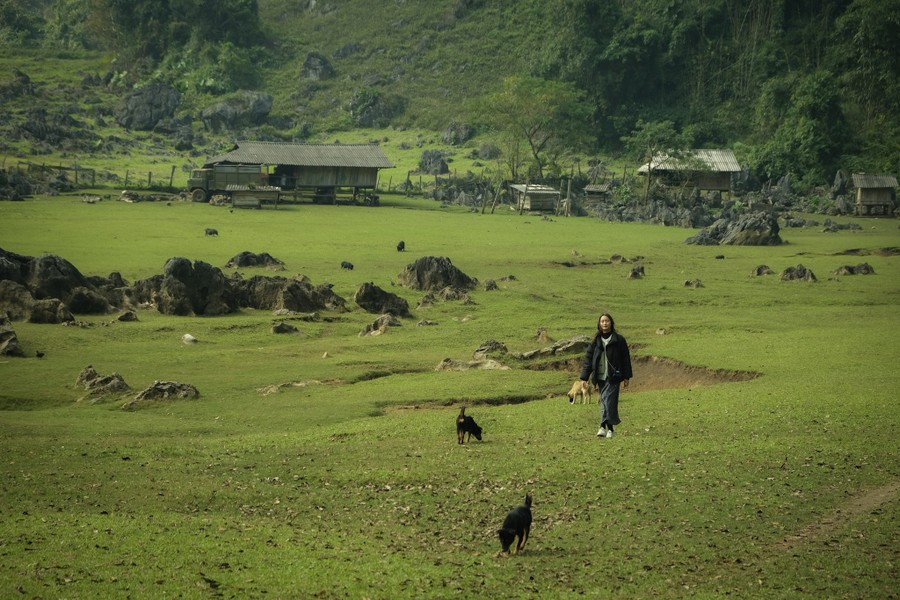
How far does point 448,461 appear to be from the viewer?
19.4 metres

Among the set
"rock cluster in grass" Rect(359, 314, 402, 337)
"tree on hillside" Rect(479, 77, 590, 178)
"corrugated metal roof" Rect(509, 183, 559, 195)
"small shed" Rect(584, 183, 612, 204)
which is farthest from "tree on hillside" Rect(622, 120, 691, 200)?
"rock cluster in grass" Rect(359, 314, 402, 337)

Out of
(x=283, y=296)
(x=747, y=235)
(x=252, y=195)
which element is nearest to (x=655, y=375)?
(x=283, y=296)

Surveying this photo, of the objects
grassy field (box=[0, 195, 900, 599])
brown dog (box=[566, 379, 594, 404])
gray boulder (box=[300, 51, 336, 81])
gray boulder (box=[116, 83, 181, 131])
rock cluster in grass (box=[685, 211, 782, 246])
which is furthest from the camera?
gray boulder (box=[300, 51, 336, 81])

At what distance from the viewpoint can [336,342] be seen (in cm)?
3547

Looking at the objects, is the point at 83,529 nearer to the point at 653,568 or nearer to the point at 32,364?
the point at 653,568

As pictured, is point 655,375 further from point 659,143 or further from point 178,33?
point 178,33

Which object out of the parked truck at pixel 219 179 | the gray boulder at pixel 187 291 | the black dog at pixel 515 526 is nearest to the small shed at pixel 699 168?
the parked truck at pixel 219 179

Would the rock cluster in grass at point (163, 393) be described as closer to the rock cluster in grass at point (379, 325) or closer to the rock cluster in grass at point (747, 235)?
the rock cluster in grass at point (379, 325)

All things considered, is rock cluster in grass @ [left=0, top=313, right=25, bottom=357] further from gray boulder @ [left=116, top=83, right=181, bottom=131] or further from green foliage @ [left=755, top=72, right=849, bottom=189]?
gray boulder @ [left=116, top=83, right=181, bottom=131]

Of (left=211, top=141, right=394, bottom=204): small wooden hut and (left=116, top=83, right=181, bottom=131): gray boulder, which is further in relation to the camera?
(left=116, top=83, right=181, bottom=131): gray boulder

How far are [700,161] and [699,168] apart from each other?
2.03ft

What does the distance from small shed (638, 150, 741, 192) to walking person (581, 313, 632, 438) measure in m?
76.8

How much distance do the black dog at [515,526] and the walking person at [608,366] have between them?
18.3 feet

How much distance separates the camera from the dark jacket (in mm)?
19828
